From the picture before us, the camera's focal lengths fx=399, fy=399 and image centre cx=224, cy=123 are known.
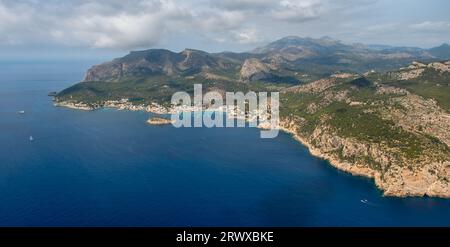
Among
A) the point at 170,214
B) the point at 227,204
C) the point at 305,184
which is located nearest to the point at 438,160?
the point at 305,184
